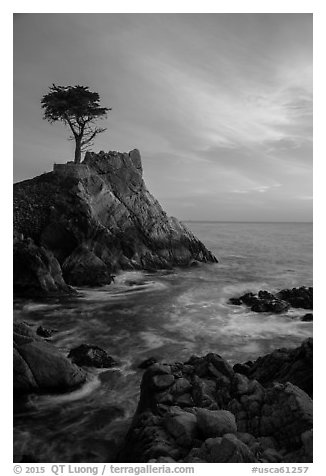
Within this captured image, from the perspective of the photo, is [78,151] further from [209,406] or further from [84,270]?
[209,406]

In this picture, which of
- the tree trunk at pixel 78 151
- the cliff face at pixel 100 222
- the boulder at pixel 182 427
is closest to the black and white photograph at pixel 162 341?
the boulder at pixel 182 427

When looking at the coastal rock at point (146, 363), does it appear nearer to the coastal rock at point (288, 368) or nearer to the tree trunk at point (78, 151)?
the coastal rock at point (288, 368)

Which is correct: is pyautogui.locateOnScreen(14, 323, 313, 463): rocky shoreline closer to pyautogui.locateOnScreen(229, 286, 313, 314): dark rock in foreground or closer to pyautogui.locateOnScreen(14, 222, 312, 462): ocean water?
pyautogui.locateOnScreen(14, 222, 312, 462): ocean water

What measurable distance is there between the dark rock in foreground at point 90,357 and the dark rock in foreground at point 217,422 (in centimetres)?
281

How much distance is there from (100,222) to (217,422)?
71.8 feet

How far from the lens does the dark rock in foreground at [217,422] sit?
4879 mm

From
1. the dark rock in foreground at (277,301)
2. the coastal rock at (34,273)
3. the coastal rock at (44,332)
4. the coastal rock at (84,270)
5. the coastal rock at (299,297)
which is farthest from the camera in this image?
the coastal rock at (84,270)

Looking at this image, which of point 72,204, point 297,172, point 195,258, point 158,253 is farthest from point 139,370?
point 195,258

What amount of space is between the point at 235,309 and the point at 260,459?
11.1 m

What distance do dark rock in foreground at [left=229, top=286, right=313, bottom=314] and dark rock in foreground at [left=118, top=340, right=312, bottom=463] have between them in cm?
920

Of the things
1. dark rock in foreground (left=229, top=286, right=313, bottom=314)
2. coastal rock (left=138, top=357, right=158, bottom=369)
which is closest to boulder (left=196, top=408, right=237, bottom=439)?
coastal rock (left=138, top=357, right=158, bottom=369)

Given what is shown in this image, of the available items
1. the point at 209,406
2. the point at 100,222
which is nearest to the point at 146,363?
the point at 209,406
